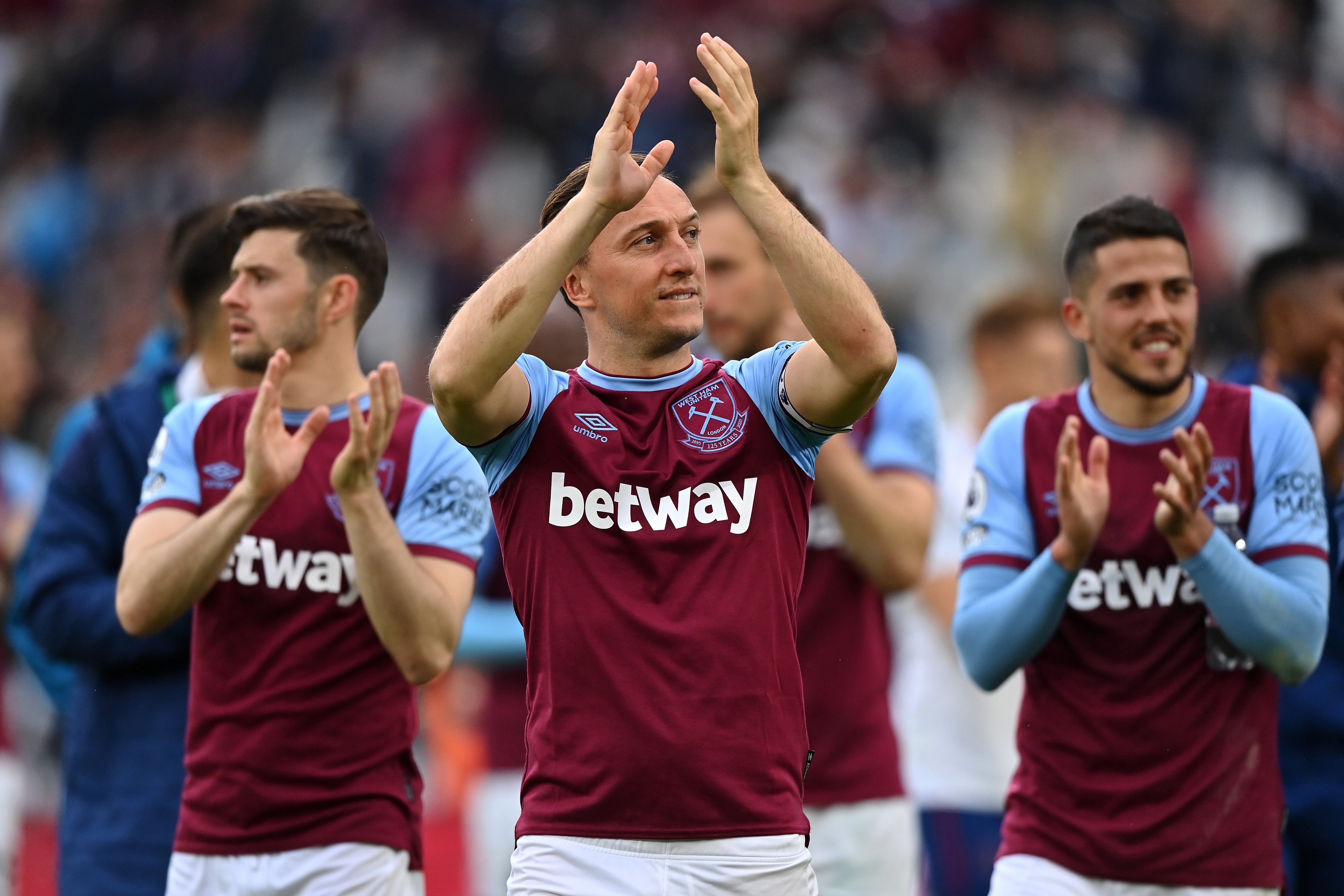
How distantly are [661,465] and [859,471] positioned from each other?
216 cm

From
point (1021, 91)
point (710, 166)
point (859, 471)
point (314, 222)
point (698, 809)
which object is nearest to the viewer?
point (698, 809)

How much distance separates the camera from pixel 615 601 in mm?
4156

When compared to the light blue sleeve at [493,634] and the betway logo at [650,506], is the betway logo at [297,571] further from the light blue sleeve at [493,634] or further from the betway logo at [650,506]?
the light blue sleeve at [493,634]

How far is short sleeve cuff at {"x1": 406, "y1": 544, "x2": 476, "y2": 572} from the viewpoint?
5.04 metres

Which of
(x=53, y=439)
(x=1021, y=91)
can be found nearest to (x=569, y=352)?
(x=53, y=439)

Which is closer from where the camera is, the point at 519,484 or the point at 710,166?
the point at 519,484

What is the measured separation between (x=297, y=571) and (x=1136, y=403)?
2.45 m

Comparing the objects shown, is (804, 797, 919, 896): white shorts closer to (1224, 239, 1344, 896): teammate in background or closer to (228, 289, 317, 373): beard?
(1224, 239, 1344, 896): teammate in background

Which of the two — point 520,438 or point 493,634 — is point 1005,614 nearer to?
point 520,438

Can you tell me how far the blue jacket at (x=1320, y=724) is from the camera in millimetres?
5789

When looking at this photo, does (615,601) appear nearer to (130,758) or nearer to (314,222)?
(314,222)

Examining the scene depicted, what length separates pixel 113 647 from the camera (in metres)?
5.66

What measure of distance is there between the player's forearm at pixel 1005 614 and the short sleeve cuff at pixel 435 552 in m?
1.44

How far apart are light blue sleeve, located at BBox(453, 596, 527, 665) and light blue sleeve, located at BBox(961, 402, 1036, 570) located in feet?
8.24
